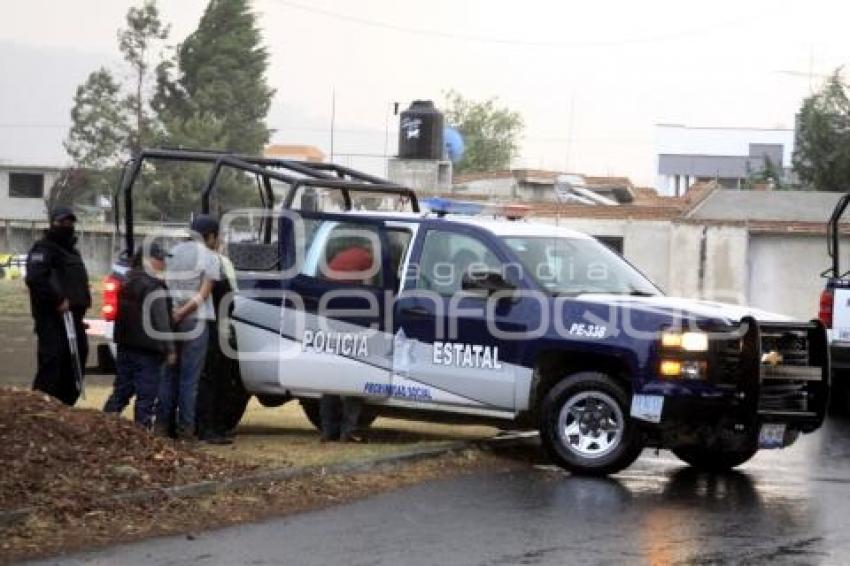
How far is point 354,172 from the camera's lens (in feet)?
45.6

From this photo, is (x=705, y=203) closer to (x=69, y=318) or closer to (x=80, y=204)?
(x=69, y=318)

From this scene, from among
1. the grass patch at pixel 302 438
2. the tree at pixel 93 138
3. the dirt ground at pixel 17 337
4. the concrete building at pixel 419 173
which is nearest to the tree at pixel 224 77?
the tree at pixel 93 138

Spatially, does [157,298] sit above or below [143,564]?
above

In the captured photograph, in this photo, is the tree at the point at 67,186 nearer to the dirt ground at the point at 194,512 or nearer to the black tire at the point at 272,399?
the black tire at the point at 272,399

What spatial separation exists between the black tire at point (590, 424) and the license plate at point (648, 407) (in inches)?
6.3


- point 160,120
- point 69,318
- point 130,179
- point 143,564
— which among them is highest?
point 160,120

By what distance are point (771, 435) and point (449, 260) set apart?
2.80 m

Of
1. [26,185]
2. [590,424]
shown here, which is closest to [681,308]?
[590,424]

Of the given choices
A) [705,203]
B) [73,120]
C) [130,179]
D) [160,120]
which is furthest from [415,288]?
[73,120]

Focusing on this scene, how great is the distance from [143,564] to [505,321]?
4.29m

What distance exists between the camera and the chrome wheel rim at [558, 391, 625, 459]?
34.4ft

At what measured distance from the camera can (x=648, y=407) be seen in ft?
33.3

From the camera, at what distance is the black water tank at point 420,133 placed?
3600cm

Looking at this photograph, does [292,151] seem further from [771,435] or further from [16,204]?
[771,435]
